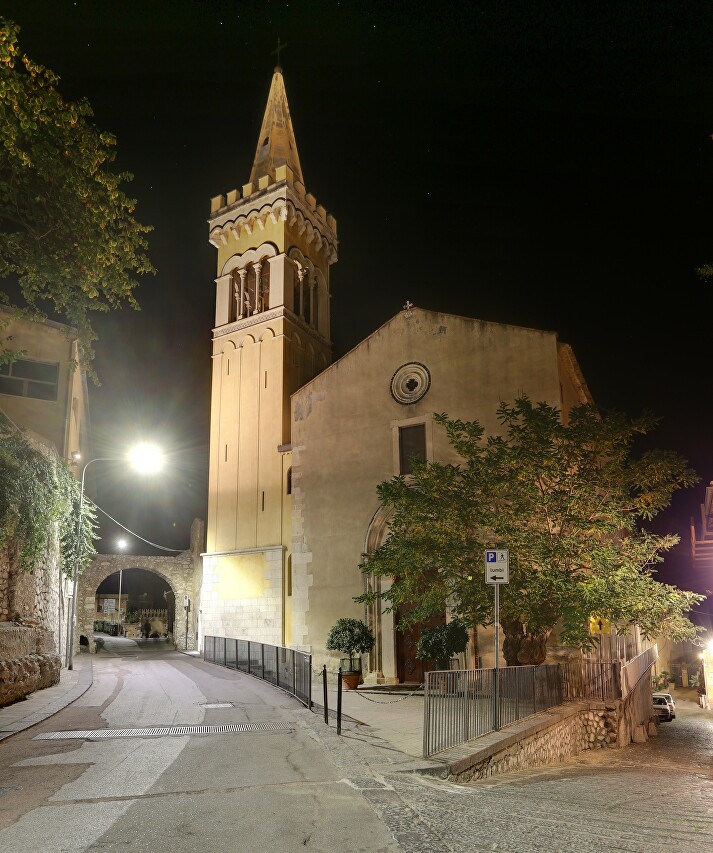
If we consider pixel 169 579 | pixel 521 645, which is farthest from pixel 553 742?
pixel 169 579

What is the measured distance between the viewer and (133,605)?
2899 inches

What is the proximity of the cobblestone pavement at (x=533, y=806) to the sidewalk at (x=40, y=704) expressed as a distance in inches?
178

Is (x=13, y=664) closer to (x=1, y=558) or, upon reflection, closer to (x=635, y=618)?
(x=1, y=558)

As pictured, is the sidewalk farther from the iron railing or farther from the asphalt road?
the iron railing

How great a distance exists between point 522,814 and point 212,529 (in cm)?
2283

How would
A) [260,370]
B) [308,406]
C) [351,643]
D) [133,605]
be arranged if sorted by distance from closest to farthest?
[351,643], [308,406], [260,370], [133,605]

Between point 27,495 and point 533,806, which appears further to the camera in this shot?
point 27,495

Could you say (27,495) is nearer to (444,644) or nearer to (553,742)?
(444,644)

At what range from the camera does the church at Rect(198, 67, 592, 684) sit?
20.4 metres

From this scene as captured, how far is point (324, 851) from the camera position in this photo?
4848 millimetres

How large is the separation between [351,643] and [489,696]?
827cm

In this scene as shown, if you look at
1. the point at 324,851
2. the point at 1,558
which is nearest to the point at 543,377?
the point at 1,558

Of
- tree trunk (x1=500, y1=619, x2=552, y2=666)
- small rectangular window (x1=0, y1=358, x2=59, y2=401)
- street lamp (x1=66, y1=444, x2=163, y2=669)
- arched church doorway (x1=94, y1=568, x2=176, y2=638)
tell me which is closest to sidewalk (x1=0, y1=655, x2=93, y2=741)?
street lamp (x1=66, y1=444, x2=163, y2=669)

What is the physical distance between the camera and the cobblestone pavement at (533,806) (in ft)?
16.9
